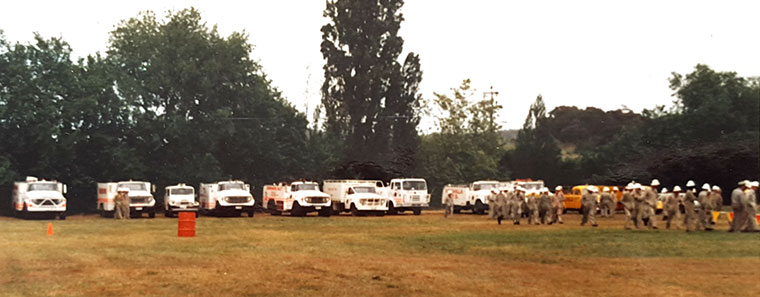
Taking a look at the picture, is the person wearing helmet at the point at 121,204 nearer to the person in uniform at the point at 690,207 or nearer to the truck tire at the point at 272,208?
the truck tire at the point at 272,208

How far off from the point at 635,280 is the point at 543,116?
2704 cm

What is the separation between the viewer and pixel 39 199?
47.2 metres

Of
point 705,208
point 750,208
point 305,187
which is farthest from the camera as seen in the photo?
point 305,187

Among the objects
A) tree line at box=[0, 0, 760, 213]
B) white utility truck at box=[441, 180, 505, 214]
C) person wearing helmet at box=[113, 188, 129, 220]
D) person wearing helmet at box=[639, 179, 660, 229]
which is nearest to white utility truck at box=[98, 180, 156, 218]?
person wearing helmet at box=[113, 188, 129, 220]

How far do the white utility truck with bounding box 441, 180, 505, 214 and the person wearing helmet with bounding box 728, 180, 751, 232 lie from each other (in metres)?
22.9

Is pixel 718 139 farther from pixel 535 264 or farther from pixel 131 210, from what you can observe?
pixel 131 210

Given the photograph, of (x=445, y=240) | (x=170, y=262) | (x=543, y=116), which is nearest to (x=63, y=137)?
(x=543, y=116)

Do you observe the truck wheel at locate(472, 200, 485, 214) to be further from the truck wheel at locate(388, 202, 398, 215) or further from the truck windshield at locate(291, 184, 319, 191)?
the truck windshield at locate(291, 184, 319, 191)

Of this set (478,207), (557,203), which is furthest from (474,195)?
(557,203)

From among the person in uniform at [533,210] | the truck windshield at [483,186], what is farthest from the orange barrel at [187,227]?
the truck windshield at [483,186]

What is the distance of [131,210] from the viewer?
1986 inches

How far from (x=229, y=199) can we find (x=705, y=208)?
25.8 metres

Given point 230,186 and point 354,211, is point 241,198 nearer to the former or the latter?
point 230,186

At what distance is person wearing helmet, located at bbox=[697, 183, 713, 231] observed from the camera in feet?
106
